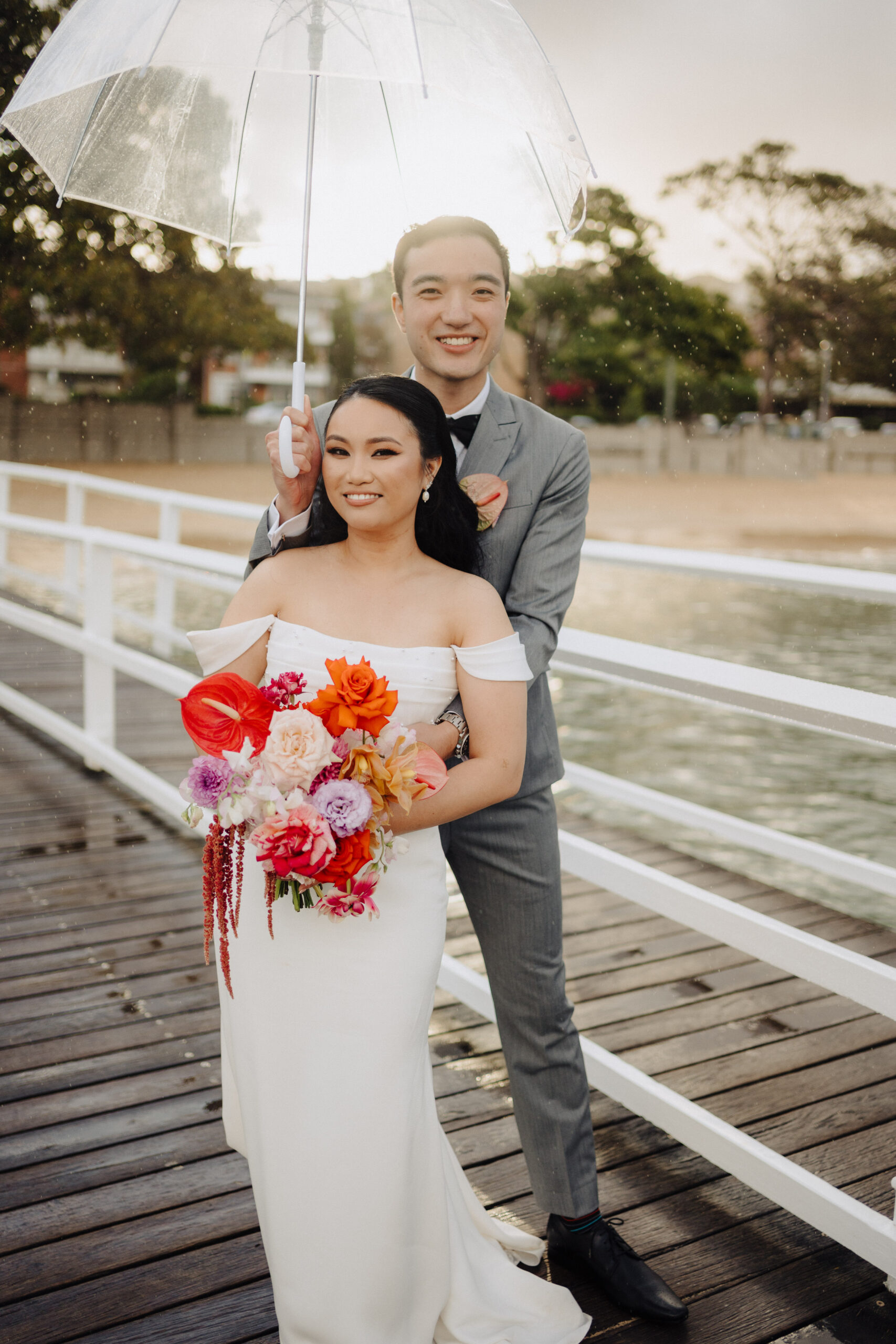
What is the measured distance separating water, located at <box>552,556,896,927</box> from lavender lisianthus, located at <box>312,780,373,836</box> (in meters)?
3.75

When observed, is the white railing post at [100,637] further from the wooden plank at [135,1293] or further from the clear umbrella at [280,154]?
the wooden plank at [135,1293]

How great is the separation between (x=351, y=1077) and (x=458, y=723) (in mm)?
481

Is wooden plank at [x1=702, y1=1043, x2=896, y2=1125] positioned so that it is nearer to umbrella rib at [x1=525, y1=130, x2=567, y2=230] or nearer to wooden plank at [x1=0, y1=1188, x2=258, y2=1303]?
wooden plank at [x1=0, y1=1188, x2=258, y2=1303]

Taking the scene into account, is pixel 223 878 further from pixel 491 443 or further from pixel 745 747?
pixel 745 747

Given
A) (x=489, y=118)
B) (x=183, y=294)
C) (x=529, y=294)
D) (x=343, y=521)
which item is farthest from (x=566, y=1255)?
(x=529, y=294)

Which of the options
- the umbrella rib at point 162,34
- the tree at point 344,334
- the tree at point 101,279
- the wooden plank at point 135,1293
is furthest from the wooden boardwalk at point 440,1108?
the tree at point 344,334

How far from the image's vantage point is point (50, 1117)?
7.50 ft

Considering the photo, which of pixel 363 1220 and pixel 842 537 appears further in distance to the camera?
pixel 842 537

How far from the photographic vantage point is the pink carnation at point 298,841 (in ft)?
4.28

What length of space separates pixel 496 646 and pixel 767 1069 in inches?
57.3

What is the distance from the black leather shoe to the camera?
5.79 feet

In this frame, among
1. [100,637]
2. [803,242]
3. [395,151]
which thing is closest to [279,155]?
[395,151]

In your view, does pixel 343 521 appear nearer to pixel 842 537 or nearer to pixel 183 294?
pixel 183 294

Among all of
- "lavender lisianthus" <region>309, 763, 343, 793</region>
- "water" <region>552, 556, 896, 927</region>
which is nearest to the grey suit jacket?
"lavender lisianthus" <region>309, 763, 343, 793</region>
